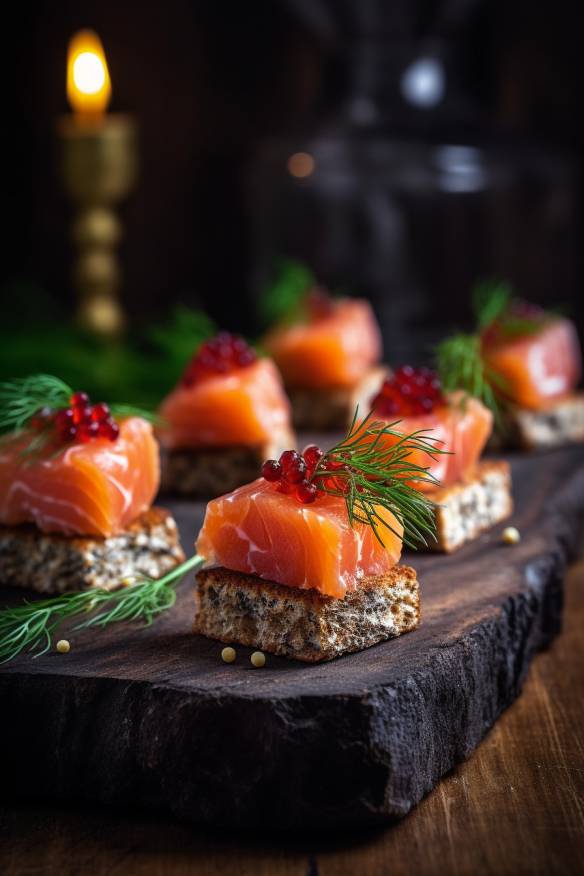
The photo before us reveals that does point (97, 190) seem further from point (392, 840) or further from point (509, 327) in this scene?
point (392, 840)

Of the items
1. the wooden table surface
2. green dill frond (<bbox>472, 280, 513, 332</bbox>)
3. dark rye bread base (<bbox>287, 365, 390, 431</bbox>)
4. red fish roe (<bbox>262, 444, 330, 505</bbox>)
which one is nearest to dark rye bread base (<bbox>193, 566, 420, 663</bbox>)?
red fish roe (<bbox>262, 444, 330, 505</bbox>)

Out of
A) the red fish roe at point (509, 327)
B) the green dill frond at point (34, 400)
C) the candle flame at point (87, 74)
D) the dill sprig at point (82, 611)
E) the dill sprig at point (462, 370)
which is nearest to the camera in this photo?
the dill sprig at point (82, 611)

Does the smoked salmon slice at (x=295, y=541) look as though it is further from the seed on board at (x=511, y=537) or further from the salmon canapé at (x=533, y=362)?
the salmon canapé at (x=533, y=362)

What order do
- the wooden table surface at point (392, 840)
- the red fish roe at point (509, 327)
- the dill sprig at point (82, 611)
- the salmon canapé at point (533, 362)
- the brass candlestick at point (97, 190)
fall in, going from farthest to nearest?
the brass candlestick at point (97, 190) < the red fish roe at point (509, 327) < the salmon canapé at point (533, 362) < the dill sprig at point (82, 611) < the wooden table surface at point (392, 840)

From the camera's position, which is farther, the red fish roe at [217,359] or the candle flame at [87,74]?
the candle flame at [87,74]

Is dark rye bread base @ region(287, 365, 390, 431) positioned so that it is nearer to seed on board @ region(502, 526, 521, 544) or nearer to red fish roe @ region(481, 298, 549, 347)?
red fish roe @ region(481, 298, 549, 347)

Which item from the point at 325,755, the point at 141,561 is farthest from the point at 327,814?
the point at 141,561

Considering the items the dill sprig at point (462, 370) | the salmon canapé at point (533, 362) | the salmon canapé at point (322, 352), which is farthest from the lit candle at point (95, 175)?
the dill sprig at point (462, 370)
